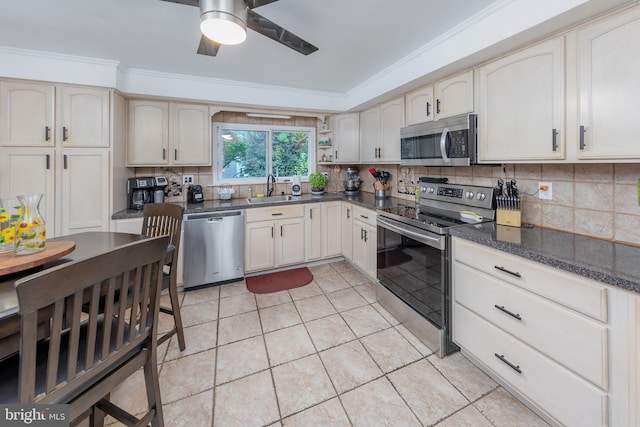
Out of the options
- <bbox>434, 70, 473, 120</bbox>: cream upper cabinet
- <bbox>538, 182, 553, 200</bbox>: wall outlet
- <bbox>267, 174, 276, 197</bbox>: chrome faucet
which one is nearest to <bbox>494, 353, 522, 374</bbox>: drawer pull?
<bbox>538, 182, 553, 200</bbox>: wall outlet

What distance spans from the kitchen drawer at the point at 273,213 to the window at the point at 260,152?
0.77 metres

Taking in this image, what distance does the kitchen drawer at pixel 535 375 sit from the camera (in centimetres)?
120

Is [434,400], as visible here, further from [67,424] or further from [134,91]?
[134,91]

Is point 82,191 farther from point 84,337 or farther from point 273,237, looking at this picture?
point 84,337

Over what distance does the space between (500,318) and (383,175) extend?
2326 millimetres

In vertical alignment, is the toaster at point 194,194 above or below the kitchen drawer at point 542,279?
above

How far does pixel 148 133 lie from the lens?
302cm

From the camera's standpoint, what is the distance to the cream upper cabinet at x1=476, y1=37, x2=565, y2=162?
1.58m

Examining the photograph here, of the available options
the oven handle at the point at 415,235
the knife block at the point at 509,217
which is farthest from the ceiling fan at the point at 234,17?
the knife block at the point at 509,217

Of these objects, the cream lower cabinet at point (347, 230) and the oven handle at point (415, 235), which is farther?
the cream lower cabinet at point (347, 230)

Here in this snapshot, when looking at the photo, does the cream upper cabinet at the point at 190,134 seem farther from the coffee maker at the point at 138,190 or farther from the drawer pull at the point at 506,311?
the drawer pull at the point at 506,311

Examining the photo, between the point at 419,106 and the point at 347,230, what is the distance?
66.6 inches

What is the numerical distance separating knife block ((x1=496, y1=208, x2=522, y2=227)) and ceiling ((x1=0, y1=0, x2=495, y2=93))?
1.36 meters

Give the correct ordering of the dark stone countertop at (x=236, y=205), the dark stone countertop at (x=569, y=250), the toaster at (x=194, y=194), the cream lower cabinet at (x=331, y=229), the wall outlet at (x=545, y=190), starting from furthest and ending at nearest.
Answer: the cream lower cabinet at (x=331, y=229)
the toaster at (x=194, y=194)
the dark stone countertop at (x=236, y=205)
the wall outlet at (x=545, y=190)
the dark stone countertop at (x=569, y=250)
